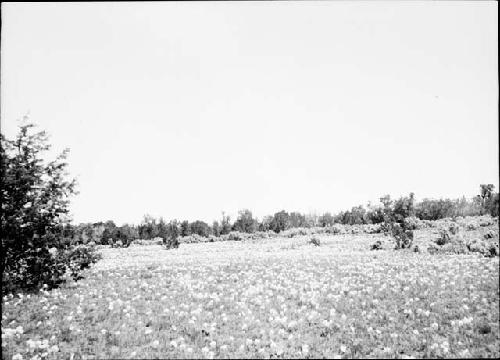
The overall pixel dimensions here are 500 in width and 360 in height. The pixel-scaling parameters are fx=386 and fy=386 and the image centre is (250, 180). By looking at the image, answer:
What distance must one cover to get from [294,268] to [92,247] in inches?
360

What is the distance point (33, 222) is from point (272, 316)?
29.3 ft

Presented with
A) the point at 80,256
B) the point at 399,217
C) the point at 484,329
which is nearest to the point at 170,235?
the point at 399,217

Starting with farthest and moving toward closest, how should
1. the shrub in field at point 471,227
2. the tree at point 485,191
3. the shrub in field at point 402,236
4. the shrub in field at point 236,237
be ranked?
the shrub in field at point 236,237, the shrub in field at point 471,227, the shrub in field at point 402,236, the tree at point 485,191

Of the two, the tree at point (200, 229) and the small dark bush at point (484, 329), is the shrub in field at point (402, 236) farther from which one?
the tree at point (200, 229)

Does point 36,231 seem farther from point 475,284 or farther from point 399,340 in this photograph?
point 475,284

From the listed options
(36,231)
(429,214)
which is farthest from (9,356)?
(429,214)

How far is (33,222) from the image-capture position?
44.7 ft

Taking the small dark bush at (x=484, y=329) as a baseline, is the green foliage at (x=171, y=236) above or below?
above

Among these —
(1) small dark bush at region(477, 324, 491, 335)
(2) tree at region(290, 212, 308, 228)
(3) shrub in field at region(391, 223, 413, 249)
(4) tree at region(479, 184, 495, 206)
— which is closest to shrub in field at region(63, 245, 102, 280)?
(1) small dark bush at region(477, 324, 491, 335)

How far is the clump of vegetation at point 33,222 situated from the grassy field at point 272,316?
2.89 ft

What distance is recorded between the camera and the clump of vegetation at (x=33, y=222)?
12773 mm

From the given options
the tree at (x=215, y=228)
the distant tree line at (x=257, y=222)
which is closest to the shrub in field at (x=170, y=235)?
the distant tree line at (x=257, y=222)

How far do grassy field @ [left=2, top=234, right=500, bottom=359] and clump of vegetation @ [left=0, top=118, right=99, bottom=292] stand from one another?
0.88 meters

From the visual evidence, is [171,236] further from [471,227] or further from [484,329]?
[484,329]
